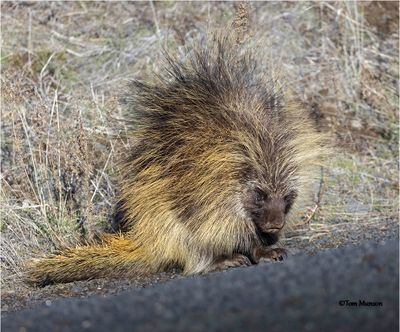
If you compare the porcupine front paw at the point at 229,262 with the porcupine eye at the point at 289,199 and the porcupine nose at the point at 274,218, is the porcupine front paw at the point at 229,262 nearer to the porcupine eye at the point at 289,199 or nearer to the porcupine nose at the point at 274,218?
the porcupine nose at the point at 274,218

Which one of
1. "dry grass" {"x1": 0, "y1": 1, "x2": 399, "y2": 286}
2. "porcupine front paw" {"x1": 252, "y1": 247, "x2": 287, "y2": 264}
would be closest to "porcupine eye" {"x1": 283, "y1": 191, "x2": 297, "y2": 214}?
"porcupine front paw" {"x1": 252, "y1": 247, "x2": 287, "y2": 264}

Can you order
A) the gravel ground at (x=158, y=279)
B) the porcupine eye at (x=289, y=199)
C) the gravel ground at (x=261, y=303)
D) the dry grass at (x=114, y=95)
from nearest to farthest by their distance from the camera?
the gravel ground at (x=261, y=303) < the gravel ground at (x=158, y=279) < the porcupine eye at (x=289, y=199) < the dry grass at (x=114, y=95)

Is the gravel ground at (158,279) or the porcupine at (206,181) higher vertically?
the porcupine at (206,181)

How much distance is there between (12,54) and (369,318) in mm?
5978

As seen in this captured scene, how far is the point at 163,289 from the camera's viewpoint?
5.71 meters

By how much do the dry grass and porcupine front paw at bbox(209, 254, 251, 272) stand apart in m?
0.80

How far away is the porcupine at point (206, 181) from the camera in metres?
6.53

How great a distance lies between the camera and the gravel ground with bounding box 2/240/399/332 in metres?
4.67

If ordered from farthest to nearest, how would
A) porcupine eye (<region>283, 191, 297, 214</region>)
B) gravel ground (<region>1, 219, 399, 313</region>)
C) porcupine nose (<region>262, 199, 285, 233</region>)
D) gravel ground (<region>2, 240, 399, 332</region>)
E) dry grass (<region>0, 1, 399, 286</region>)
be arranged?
dry grass (<region>0, 1, 399, 286</region>) → porcupine eye (<region>283, 191, 297, 214</region>) → porcupine nose (<region>262, 199, 285, 233</region>) → gravel ground (<region>1, 219, 399, 313</region>) → gravel ground (<region>2, 240, 399, 332</region>)

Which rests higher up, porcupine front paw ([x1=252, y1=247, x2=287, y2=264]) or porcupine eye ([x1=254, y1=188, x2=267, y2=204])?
porcupine eye ([x1=254, y1=188, x2=267, y2=204])

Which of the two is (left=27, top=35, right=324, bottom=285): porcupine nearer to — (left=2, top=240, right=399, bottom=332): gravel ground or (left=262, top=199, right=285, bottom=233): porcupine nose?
(left=262, top=199, right=285, bottom=233): porcupine nose

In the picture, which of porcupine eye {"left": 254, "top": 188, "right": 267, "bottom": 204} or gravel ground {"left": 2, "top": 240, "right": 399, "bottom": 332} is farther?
porcupine eye {"left": 254, "top": 188, "right": 267, "bottom": 204}

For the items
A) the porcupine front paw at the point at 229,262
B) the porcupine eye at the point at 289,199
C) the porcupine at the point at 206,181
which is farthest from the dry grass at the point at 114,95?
the porcupine front paw at the point at 229,262

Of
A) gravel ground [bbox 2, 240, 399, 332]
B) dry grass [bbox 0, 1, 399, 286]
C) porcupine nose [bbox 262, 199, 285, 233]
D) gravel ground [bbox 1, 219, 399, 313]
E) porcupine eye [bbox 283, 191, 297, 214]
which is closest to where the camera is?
gravel ground [bbox 2, 240, 399, 332]
